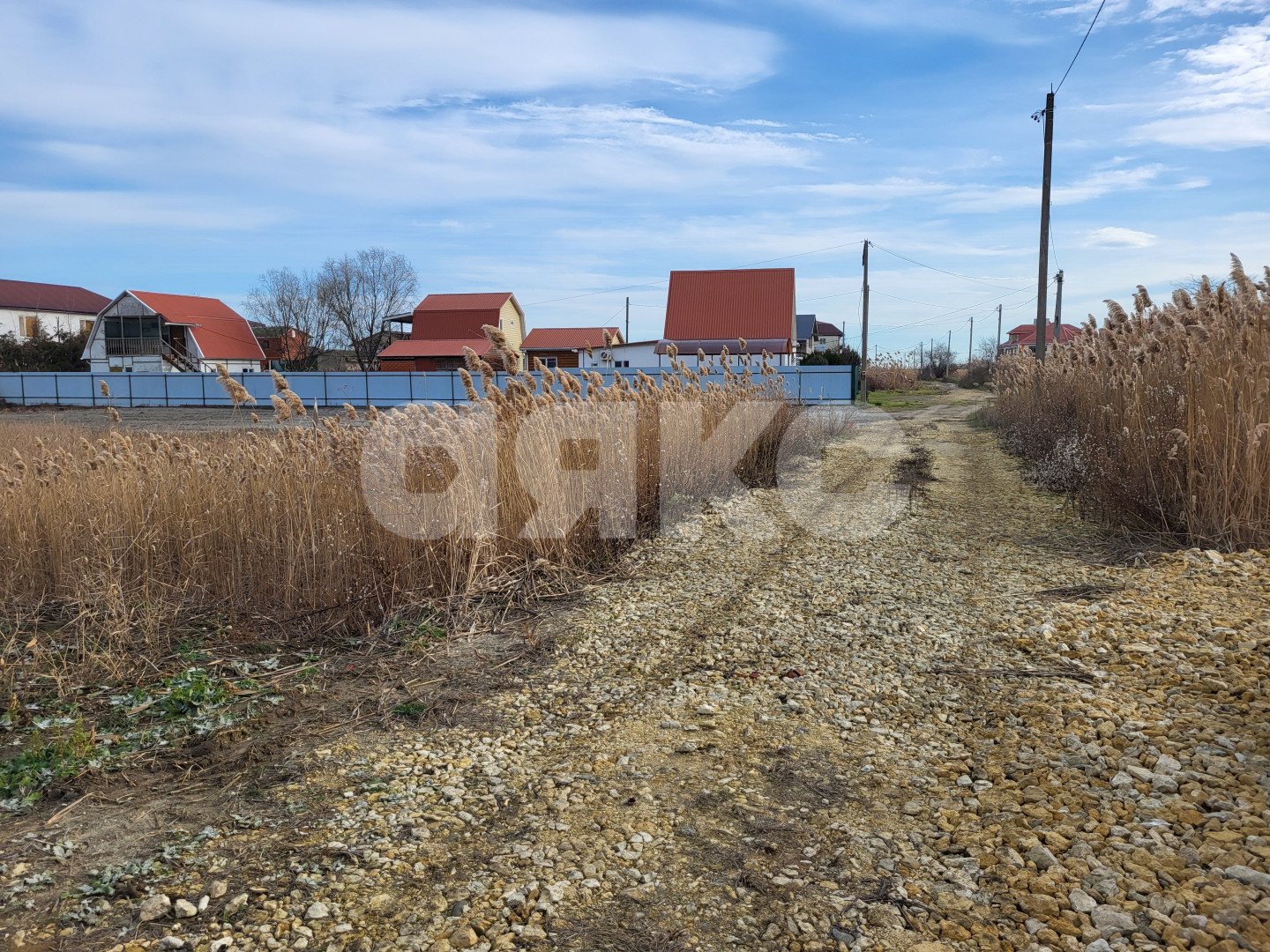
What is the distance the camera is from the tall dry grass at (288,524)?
4.59 meters

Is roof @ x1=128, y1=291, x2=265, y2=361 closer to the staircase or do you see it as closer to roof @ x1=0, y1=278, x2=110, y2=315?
the staircase

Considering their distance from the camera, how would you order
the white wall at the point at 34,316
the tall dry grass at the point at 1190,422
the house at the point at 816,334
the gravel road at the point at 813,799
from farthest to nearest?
the house at the point at 816,334 < the white wall at the point at 34,316 < the tall dry grass at the point at 1190,422 < the gravel road at the point at 813,799

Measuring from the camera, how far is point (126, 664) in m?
3.98

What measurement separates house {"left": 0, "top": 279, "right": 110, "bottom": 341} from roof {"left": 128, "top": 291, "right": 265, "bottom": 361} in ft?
34.4

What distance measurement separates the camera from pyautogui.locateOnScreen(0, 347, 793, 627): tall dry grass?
4.59m

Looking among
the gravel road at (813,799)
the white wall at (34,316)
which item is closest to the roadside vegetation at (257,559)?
the gravel road at (813,799)

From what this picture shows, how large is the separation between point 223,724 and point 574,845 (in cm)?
167

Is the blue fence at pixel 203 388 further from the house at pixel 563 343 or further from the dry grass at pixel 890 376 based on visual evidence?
the house at pixel 563 343

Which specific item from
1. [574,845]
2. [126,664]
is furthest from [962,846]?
[126,664]

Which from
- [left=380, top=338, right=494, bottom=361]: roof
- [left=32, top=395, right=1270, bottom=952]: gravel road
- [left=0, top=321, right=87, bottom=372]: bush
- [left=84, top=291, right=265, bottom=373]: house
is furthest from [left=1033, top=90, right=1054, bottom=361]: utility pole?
[left=0, top=321, right=87, bottom=372]: bush

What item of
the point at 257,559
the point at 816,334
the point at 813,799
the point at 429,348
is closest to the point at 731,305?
the point at 429,348

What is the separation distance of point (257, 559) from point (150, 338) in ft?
157

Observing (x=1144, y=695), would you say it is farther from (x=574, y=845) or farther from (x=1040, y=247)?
(x=1040, y=247)

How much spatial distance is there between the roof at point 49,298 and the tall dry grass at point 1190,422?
63.1 meters
